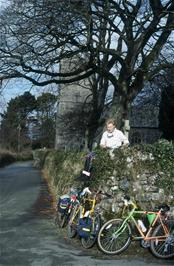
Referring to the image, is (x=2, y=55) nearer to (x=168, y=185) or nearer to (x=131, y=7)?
(x=131, y=7)

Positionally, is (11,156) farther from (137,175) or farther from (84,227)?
(84,227)

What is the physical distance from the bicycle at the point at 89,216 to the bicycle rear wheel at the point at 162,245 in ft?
3.77

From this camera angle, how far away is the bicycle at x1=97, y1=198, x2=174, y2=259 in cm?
984

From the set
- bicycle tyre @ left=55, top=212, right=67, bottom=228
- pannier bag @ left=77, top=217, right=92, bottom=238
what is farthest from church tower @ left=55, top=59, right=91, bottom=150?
pannier bag @ left=77, top=217, right=92, bottom=238

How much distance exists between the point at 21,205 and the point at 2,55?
810 centimetres

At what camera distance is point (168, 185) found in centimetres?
1148

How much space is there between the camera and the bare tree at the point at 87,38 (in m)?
18.3

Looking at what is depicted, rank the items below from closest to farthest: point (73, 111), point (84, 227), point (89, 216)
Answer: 1. point (84, 227)
2. point (89, 216)
3. point (73, 111)

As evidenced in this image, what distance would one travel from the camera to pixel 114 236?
994 centimetres

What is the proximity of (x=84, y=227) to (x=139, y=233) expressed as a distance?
1.11 meters

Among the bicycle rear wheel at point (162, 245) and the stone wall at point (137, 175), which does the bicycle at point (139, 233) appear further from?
the stone wall at point (137, 175)

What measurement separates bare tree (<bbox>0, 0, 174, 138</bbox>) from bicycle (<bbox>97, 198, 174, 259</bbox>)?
9160 mm

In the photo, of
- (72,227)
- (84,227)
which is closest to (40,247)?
(84,227)

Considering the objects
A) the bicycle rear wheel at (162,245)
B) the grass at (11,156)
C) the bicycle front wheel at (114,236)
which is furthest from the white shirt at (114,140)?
the grass at (11,156)
